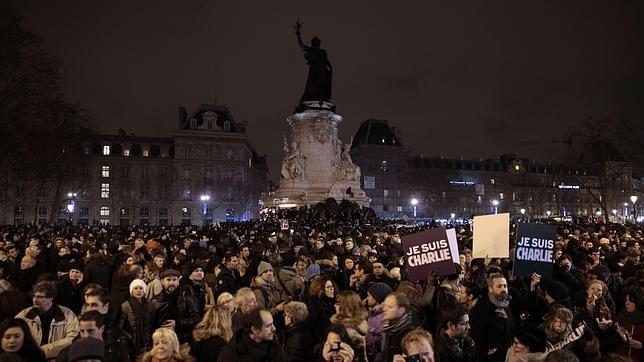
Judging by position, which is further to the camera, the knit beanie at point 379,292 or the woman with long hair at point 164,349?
the knit beanie at point 379,292

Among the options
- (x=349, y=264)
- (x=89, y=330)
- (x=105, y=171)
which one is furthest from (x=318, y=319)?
(x=105, y=171)

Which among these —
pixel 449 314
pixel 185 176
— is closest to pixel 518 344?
pixel 449 314

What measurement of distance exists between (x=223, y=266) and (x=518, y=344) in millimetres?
6103

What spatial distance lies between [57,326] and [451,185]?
99.3 m

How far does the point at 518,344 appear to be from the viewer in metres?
5.04

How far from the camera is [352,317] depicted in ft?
18.8

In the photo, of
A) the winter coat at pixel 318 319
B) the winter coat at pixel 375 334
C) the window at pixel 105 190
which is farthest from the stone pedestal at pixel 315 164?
the window at pixel 105 190

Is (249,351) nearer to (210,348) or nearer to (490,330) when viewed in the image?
(210,348)

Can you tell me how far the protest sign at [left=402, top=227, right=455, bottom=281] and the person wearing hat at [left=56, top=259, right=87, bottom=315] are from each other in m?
5.14

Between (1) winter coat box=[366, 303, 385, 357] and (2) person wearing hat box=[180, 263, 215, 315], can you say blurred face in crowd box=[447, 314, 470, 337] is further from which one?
(2) person wearing hat box=[180, 263, 215, 315]

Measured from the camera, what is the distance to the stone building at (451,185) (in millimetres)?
97312

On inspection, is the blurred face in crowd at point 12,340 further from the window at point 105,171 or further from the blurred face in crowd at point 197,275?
the window at point 105,171

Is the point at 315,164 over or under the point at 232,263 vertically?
over

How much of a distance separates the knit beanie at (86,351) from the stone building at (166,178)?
75.5 m
